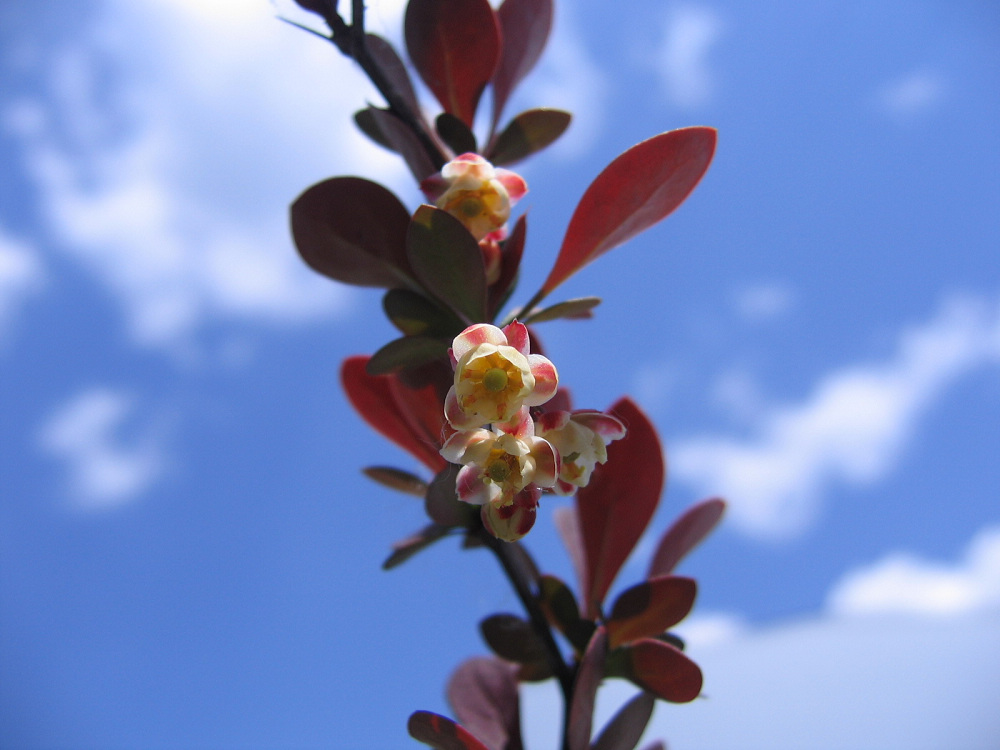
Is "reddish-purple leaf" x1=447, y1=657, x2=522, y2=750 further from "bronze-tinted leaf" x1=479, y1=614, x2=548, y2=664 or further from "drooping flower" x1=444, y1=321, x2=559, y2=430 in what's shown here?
"drooping flower" x1=444, y1=321, x2=559, y2=430

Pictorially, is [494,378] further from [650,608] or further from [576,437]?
[650,608]

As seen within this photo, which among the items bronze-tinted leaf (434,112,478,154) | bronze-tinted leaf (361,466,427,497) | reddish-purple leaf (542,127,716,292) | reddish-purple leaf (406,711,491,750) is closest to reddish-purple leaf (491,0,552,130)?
bronze-tinted leaf (434,112,478,154)

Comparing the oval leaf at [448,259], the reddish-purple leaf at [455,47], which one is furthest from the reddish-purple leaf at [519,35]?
the oval leaf at [448,259]

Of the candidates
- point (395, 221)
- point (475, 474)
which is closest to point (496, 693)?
point (475, 474)

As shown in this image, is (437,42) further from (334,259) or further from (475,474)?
(475,474)

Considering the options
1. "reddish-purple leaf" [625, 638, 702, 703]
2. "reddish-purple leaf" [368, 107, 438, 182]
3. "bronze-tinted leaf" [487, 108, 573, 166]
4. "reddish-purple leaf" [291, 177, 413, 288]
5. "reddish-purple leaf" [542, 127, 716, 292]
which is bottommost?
"reddish-purple leaf" [625, 638, 702, 703]
